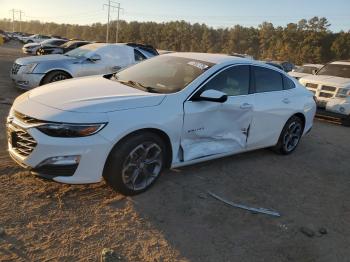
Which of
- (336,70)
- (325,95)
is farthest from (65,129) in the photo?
(336,70)

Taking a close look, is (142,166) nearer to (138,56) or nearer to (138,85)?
(138,85)

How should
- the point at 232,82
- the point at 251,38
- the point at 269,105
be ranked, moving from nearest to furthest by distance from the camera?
the point at 232,82 → the point at 269,105 → the point at 251,38

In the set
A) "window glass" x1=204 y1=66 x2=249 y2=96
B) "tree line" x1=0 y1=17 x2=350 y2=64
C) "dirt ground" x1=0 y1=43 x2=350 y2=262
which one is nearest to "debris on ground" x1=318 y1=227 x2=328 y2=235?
"dirt ground" x1=0 y1=43 x2=350 y2=262

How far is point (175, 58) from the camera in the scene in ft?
18.5

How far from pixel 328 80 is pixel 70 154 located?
9.11 meters

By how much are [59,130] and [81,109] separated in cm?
31

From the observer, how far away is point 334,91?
34.9 ft

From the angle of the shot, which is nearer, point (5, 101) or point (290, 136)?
point (290, 136)

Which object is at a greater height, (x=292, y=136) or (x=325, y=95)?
(x=325, y=95)

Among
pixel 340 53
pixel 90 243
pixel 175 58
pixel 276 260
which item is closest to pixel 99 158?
pixel 90 243

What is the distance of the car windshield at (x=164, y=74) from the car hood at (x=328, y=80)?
6.65 meters

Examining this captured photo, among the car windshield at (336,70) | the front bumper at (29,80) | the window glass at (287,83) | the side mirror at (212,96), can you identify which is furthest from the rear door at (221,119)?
the car windshield at (336,70)

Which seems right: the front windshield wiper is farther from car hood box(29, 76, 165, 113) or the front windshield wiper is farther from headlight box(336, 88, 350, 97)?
headlight box(336, 88, 350, 97)

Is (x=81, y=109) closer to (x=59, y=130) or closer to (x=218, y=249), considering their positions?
(x=59, y=130)
